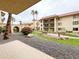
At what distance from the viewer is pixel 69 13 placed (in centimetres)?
6562

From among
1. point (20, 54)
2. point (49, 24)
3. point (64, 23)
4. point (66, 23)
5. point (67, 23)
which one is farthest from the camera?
point (49, 24)

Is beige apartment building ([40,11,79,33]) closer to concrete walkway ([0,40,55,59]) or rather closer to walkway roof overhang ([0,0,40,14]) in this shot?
concrete walkway ([0,40,55,59])

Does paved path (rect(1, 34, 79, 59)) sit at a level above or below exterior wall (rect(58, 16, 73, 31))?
below

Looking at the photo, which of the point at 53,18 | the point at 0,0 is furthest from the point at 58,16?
the point at 0,0

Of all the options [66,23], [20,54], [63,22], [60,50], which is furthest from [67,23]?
[20,54]

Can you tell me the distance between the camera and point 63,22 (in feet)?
225

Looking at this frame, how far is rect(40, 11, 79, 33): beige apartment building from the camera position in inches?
2447

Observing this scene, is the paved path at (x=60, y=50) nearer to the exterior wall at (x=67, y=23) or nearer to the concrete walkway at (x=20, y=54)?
the concrete walkway at (x=20, y=54)

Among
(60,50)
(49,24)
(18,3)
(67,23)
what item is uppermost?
(18,3)

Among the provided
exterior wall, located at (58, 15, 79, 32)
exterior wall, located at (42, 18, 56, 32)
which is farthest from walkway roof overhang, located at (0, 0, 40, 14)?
exterior wall, located at (42, 18, 56, 32)

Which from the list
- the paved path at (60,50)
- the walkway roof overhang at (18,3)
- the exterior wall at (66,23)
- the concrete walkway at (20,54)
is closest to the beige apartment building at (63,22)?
the exterior wall at (66,23)

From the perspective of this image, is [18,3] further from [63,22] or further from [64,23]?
[63,22]

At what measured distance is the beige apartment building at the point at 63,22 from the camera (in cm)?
6216

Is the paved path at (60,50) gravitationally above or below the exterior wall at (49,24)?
below
